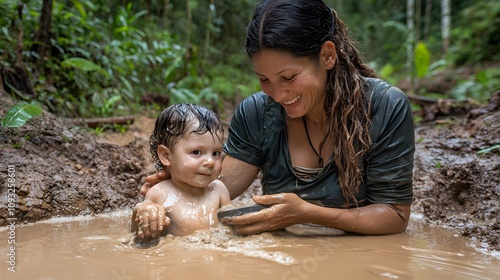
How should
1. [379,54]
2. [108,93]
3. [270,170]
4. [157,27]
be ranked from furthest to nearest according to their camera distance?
1. [379,54]
2. [157,27]
3. [108,93]
4. [270,170]

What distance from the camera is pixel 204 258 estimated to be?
238 cm

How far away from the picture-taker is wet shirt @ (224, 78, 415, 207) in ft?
9.68

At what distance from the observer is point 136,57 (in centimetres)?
727

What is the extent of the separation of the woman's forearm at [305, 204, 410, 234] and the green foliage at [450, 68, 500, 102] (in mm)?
5556

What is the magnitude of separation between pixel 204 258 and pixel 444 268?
3.73ft

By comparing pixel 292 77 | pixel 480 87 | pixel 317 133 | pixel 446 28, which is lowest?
pixel 317 133

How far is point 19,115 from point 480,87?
7.57 m

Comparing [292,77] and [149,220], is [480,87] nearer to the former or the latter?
[292,77]

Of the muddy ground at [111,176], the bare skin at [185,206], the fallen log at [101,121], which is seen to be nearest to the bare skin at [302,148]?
A: the bare skin at [185,206]

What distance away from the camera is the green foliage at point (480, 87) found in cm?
816

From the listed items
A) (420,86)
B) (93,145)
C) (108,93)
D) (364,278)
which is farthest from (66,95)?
(420,86)

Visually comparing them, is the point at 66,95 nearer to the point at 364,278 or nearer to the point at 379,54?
the point at 364,278

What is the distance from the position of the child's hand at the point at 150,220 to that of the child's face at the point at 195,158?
309mm

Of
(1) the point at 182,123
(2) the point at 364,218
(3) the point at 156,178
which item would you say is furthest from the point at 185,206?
(2) the point at 364,218
